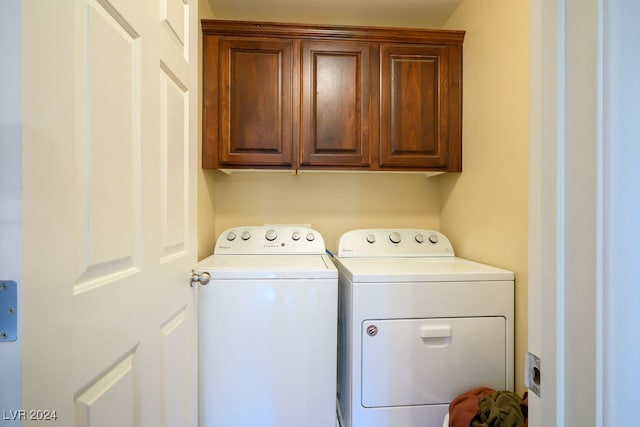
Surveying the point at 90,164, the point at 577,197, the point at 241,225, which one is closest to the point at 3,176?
the point at 90,164

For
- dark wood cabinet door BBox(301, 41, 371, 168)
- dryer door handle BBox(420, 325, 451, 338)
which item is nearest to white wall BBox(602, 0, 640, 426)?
dryer door handle BBox(420, 325, 451, 338)

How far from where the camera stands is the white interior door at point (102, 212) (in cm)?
40

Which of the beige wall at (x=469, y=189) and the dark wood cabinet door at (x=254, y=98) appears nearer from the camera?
the beige wall at (x=469, y=189)

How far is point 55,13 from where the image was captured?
42 cm

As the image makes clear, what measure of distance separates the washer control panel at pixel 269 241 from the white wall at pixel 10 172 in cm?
131

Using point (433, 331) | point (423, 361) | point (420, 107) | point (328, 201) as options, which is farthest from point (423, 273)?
point (420, 107)

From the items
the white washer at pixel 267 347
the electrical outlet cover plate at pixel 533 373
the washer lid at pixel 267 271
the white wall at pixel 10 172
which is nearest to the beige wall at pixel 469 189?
the washer lid at pixel 267 271

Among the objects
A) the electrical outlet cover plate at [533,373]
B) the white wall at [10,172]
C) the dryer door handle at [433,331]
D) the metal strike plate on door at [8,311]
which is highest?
the white wall at [10,172]

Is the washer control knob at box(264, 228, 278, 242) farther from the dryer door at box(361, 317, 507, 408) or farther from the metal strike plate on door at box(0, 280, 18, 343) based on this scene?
the metal strike plate on door at box(0, 280, 18, 343)

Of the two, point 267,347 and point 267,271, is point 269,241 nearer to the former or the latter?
point 267,271

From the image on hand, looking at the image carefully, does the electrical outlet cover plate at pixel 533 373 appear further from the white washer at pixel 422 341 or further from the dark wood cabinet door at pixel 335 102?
the dark wood cabinet door at pixel 335 102

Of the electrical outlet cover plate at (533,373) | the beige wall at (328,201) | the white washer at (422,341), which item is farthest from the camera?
the beige wall at (328,201)

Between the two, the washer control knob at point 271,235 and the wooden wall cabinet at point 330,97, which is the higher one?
the wooden wall cabinet at point 330,97

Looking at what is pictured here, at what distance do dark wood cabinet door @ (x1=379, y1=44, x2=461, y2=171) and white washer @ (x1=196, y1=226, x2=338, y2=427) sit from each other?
0.94m
